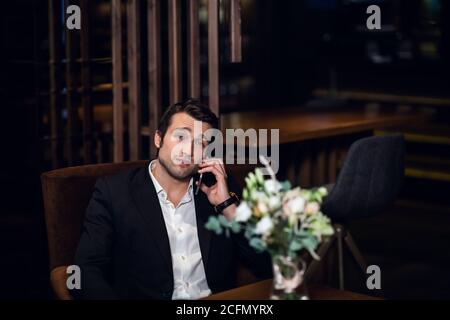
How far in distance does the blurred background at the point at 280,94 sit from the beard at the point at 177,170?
1.14 meters

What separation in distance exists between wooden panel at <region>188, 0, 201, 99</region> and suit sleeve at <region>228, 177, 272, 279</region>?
1.02 metres

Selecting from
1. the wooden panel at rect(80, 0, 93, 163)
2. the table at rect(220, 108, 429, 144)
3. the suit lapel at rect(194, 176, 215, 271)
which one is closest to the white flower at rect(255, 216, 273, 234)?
the suit lapel at rect(194, 176, 215, 271)

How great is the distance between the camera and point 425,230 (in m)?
6.92

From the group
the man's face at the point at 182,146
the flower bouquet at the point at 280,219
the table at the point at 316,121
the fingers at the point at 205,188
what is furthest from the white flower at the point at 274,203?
the table at the point at 316,121

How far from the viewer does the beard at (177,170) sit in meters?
3.12

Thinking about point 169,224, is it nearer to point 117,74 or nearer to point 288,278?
point 288,278

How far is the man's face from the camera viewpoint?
311 cm

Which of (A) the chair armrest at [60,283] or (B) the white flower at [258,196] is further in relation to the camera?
(A) the chair armrest at [60,283]

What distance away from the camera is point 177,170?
10.2ft

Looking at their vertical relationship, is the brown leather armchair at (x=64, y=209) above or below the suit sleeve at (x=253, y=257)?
above

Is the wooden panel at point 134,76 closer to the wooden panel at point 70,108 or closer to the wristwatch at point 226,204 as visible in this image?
the wooden panel at point 70,108

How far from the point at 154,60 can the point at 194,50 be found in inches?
7.9
